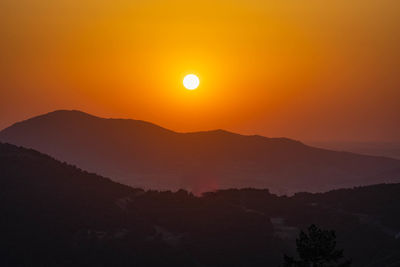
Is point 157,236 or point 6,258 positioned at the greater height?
point 157,236

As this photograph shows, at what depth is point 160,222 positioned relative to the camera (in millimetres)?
85688

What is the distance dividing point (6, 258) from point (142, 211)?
963 inches

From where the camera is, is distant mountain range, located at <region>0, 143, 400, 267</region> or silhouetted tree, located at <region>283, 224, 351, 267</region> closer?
silhouetted tree, located at <region>283, 224, 351, 267</region>

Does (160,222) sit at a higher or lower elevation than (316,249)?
higher

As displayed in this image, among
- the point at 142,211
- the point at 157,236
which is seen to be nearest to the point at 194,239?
the point at 157,236

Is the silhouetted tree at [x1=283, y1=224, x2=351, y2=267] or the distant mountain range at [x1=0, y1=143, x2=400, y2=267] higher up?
the distant mountain range at [x1=0, y1=143, x2=400, y2=267]

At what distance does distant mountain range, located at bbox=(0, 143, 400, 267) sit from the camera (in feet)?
237

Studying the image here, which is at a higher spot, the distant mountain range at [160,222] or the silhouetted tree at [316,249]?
the distant mountain range at [160,222]

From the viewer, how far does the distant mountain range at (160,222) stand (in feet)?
237

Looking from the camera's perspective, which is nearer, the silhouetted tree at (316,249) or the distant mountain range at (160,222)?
the silhouetted tree at (316,249)

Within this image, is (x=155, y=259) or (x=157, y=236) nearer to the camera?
(x=155, y=259)

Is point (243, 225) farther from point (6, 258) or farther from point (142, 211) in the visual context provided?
point (6, 258)

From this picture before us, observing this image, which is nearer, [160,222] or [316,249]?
[316,249]

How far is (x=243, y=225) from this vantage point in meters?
86.1
